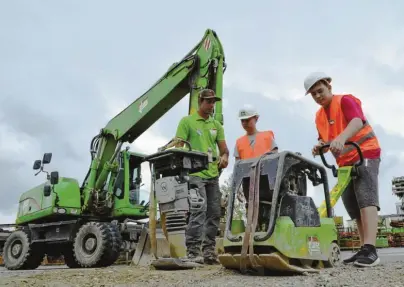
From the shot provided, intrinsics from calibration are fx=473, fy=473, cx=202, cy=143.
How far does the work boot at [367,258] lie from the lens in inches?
145

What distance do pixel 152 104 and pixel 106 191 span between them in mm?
2039

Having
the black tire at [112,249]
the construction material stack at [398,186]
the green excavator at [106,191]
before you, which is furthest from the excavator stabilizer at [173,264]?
the construction material stack at [398,186]

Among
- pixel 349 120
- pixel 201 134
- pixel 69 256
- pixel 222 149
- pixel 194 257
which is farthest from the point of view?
pixel 69 256

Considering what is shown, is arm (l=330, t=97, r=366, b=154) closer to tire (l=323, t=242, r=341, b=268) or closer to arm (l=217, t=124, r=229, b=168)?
tire (l=323, t=242, r=341, b=268)

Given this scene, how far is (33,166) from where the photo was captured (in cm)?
963

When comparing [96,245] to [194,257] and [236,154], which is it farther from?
[236,154]

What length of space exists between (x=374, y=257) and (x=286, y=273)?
0.88 meters

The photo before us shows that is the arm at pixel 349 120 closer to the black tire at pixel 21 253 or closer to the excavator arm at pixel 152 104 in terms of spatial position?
the excavator arm at pixel 152 104

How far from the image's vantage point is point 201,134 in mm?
5270

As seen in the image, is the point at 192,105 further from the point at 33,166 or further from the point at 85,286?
the point at 85,286

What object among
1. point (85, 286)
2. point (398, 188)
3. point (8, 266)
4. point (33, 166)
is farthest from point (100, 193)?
point (398, 188)

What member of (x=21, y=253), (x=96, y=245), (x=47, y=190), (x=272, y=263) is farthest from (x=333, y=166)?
(x=21, y=253)

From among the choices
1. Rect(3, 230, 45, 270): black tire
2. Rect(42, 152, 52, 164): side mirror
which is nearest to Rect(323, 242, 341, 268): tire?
Rect(42, 152, 52, 164): side mirror

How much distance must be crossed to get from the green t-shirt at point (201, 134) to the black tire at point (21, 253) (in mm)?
6197
